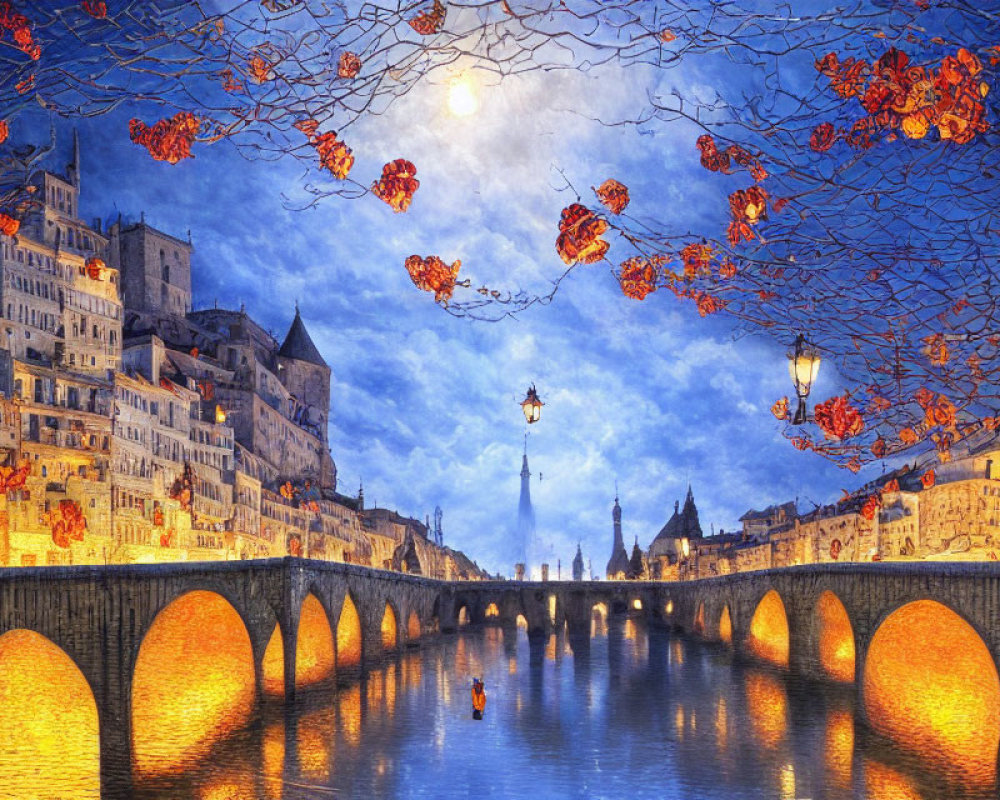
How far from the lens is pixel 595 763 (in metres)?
34.8

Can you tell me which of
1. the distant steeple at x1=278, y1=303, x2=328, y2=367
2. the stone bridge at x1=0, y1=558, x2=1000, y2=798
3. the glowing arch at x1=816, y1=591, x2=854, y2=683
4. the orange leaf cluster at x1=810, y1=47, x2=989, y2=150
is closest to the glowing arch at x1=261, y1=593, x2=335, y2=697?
the stone bridge at x1=0, y1=558, x2=1000, y2=798

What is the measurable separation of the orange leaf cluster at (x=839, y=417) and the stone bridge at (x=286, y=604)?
1456 cm

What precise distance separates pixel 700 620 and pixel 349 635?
1531 inches

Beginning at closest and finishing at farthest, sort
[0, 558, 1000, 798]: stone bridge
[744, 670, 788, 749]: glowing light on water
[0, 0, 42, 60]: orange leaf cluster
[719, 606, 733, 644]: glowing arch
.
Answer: [0, 0, 42, 60]: orange leaf cluster
[0, 558, 1000, 798]: stone bridge
[744, 670, 788, 749]: glowing light on water
[719, 606, 733, 644]: glowing arch

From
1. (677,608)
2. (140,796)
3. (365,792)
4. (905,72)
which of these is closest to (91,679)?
(140,796)

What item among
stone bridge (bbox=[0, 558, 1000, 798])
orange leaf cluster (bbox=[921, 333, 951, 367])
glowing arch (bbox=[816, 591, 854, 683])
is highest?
orange leaf cluster (bbox=[921, 333, 951, 367])

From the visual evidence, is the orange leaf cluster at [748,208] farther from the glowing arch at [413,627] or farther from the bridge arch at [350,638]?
the glowing arch at [413,627]

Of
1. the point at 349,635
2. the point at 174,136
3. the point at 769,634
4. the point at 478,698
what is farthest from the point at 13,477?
the point at 174,136

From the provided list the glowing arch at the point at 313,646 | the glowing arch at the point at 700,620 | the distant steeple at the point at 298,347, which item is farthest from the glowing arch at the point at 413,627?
the distant steeple at the point at 298,347

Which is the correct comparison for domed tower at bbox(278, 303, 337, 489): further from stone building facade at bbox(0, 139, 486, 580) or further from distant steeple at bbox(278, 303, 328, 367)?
stone building facade at bbox(0, 139, 486, 580)

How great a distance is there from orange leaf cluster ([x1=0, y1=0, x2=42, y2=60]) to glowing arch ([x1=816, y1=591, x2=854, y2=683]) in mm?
46684

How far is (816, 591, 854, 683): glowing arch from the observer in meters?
50.2

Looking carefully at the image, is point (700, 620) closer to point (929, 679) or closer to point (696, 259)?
point (929, 679)

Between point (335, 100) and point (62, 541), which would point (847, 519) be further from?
point (335, 100)
